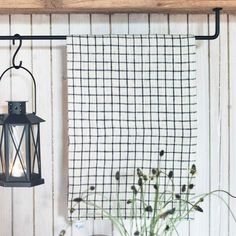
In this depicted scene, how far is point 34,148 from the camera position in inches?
52.4

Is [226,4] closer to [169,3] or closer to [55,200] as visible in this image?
[169,3]

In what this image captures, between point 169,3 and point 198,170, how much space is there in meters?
0.53

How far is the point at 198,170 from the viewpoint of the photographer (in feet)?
4.97

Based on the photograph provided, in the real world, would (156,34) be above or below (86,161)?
above

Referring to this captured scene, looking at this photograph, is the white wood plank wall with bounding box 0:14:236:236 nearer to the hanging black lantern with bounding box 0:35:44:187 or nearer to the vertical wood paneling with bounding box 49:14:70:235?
the vertical wood paneling with bounding box 49:14:70:235

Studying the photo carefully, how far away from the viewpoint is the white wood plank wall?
1.47 meters

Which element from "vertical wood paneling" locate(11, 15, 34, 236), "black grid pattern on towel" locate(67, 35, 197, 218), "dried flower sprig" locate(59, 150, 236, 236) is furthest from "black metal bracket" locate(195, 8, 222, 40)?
"vertical wood paneling" locate(11, 15, 34, 236)

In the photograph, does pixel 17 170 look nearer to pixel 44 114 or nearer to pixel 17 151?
pixel 17 151

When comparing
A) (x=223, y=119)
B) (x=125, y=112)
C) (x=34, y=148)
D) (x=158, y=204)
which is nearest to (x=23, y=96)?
(x=34, y=148)

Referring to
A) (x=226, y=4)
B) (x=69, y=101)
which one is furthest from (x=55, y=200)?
(x=226, y=4)

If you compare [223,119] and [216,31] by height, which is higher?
[216,31]

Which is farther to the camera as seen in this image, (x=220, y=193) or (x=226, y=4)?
(x=220, y=193)

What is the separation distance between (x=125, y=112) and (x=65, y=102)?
19 cm

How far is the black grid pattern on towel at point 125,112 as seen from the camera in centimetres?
142
